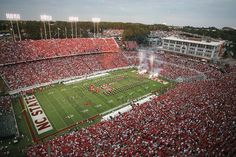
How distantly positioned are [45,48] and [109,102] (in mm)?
24286

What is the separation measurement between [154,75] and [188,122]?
84.8 feet

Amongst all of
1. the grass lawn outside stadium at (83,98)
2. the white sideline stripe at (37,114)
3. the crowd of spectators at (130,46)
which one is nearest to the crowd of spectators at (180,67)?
the grass lawn outside stadium at (83,98)

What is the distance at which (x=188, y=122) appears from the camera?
16.7 metres

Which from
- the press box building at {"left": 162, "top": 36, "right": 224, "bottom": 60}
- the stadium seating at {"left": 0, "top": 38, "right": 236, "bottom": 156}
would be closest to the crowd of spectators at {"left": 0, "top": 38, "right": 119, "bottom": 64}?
the stadium seating at {"left": 0, "top": 38, "right": 236, "bottom": 156}

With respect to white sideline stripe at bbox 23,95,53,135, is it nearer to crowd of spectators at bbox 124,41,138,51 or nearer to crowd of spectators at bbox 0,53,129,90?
crowd of spectators at bbox 0,53,129,90

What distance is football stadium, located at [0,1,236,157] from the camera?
48.2 ft

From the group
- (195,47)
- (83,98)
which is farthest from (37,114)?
(195,47)

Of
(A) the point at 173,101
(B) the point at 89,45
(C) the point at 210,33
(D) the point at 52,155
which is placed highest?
(C) the point at 210,33

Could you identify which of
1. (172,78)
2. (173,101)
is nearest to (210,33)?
(172,78)

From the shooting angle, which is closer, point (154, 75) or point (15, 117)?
point (15, 117)

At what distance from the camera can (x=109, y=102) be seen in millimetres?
28703

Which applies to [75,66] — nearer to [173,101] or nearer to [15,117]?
[15,117]

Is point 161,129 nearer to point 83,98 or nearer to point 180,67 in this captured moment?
point 83,98

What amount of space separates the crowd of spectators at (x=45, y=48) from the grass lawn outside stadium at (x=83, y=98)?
10.5 m
